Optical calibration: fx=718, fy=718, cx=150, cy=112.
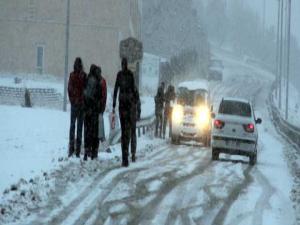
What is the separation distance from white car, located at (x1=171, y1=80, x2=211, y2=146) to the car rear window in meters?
5.91

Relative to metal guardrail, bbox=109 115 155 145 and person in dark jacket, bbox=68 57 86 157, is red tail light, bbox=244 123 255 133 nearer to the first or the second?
metal guardrail, bbox=109 115 155 145

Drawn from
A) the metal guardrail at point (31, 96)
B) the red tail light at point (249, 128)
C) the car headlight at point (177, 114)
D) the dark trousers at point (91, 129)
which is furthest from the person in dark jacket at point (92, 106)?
the metal guardrail at point (31, 96)

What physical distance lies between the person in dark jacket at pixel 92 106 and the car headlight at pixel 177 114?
1218 cm

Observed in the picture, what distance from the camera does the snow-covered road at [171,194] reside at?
33.2 feet

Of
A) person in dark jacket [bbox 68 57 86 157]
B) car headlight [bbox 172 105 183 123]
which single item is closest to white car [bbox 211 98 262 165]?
person in dark jacket [bbox 68 57 86 157]

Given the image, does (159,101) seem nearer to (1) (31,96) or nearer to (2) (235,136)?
(2) (235,136)

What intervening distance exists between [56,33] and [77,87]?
146 feet

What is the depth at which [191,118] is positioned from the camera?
27.8m

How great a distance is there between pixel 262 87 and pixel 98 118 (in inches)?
3222

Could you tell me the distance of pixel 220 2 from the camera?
170250 millimetres

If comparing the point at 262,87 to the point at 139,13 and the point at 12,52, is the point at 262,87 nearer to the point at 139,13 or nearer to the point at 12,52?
the point at 139,13

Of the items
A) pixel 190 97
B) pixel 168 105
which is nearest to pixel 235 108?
pixel 190 97

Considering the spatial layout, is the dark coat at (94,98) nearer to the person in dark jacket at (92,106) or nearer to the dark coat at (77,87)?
the person in dark jacket at (92,106)

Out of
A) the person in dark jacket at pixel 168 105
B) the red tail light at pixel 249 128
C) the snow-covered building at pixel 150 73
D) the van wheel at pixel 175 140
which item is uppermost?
the snow-covered building at pixel 150 73
